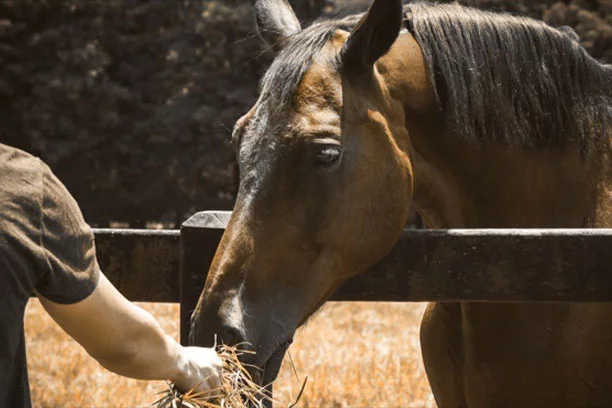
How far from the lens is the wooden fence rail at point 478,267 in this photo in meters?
2.65

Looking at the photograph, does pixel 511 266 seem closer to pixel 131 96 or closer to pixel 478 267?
pixel 478 267

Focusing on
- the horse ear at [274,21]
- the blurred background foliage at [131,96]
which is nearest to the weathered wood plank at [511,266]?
the horse ear at [274,21]

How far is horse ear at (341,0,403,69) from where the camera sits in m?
2.83

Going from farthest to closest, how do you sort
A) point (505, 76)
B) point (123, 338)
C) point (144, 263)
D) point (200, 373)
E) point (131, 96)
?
point (131, 96)
point (505, 76)
point (144, 263)
point (200, 373)
point (123, 338)

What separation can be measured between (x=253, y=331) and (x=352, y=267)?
0.40 metres

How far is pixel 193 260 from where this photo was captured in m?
2.81

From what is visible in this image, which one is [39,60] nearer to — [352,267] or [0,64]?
[0,64]

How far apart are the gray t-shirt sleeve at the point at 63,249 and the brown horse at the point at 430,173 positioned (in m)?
0.81

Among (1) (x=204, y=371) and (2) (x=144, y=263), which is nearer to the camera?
(1) (x=204, y=371)

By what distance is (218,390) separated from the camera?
2178 millimetres

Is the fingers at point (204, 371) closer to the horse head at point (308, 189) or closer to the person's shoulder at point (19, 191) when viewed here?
the horse head at point (308, 189)

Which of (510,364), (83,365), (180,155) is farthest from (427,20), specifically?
(180,155)

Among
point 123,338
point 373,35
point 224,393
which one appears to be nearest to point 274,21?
point 373,35

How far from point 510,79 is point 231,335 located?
1.39 m
